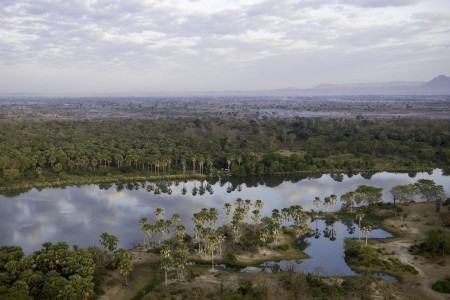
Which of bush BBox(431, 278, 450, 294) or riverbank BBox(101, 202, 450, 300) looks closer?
riverbank BBox(101, 202, 450, 300)

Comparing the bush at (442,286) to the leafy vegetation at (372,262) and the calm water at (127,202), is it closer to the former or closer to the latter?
the leafy vegetation at (372,262)

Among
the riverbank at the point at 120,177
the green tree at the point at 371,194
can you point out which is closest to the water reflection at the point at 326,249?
the green tree at the point at 371,194

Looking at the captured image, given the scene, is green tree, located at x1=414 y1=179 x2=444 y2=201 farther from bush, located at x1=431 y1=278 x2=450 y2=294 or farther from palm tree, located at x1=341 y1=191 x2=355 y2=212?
bush, located at x1=431 y1=278 x2=450 y2=294

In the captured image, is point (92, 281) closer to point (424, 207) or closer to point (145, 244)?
point (145, 244)

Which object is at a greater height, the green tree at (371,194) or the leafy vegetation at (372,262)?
the green tree at (371,194)

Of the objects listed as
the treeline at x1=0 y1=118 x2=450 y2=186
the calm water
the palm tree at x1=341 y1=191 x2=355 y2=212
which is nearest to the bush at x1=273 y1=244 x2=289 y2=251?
the calm water

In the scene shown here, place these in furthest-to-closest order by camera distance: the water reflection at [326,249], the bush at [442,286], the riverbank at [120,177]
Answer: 1. the riverbank at [120,177]
2. the water reflection at [326,249]
3. the bush at [442,286]

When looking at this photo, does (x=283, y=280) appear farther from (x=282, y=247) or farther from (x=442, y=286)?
(x=442, y=286)
